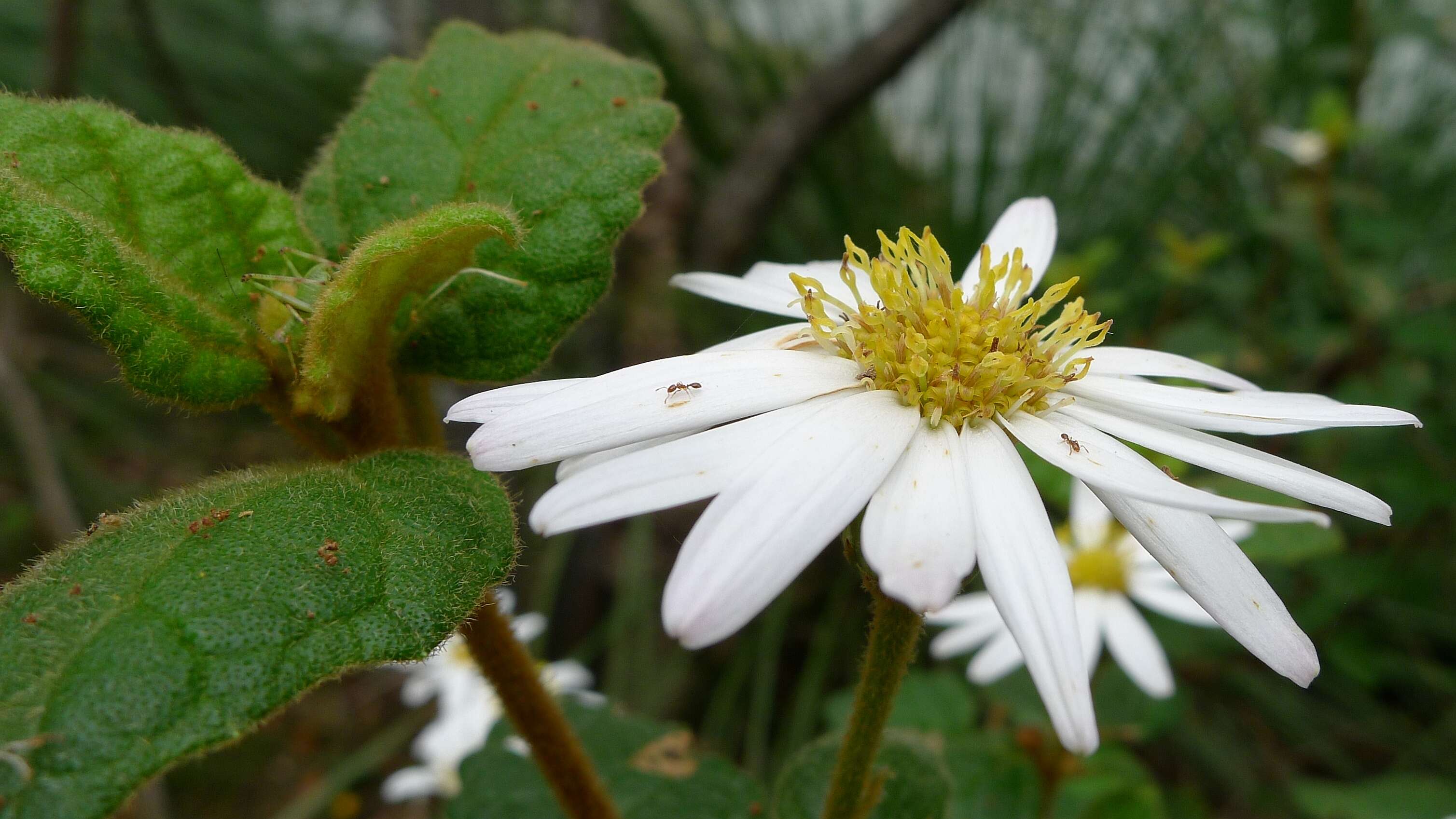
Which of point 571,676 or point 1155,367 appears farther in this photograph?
point 571,676

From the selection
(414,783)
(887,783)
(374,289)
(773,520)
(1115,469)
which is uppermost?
(374,289)

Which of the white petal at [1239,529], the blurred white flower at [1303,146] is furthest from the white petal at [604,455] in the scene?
the blurred white flower at [1303,146]

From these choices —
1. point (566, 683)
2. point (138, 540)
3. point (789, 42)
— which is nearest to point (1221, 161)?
point (789, 42)

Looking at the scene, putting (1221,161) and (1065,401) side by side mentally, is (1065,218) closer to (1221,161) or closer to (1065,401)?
(1221,161)

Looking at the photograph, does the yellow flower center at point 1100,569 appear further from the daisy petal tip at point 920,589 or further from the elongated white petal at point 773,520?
the daisy petal tip at point 920,589

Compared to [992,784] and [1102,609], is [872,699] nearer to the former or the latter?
[992,784]

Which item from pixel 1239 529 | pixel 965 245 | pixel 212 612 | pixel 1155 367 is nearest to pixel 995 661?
pixel 1239 529
